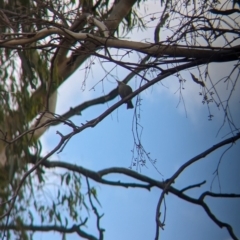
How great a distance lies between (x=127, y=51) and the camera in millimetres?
2197

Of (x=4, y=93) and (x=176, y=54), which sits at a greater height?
(x=4, y=93)

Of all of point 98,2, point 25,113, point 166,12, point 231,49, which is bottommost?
point 231,49

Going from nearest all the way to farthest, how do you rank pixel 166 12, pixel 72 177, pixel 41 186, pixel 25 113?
pixel 166 12 → pixel 25 113 → pixel 41 186 → pixel 72 177

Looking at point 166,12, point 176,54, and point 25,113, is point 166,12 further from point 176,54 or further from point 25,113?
point 25,113

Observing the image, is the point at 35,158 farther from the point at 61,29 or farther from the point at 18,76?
the point at 61,29

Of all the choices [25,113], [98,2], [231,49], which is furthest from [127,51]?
[25,113]

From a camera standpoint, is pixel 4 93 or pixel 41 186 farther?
pixel 41 186

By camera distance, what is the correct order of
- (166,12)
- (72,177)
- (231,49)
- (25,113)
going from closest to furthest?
(231,49)
(166,12)
(25,113)
(72,177)

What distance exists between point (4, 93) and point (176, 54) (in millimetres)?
1650

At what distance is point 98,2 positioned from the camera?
11.1ft

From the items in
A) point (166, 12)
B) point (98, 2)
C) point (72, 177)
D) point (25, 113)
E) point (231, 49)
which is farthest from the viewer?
point (72, 177)

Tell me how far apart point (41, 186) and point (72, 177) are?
0.33 m

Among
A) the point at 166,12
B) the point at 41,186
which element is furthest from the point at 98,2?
the point at 41,186

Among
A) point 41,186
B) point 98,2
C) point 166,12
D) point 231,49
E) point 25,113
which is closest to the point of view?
point 231,49
